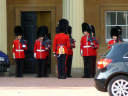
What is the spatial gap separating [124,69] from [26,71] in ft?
33.7

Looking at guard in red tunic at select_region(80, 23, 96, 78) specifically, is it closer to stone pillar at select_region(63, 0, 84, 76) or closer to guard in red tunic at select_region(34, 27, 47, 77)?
stone pillar at select_region(63, 0, 84, 76)

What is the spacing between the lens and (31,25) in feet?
70.9

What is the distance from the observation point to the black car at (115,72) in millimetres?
11781

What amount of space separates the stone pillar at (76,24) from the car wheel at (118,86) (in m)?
7.32

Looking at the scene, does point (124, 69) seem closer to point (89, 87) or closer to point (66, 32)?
point (89, 87)

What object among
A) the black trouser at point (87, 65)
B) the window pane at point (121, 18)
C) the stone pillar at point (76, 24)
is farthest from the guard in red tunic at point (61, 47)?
the window pane at point (121, 18)

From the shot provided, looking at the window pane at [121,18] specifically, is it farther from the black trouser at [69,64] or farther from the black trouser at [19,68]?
the black trouser at [19,68]

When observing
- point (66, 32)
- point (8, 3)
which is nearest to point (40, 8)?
point (8, 3)

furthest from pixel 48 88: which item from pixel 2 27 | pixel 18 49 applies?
pixel 2 27

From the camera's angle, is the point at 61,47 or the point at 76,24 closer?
the point at 61,47

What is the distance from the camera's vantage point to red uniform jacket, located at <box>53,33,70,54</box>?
17.1 m

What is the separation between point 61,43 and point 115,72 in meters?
5.46

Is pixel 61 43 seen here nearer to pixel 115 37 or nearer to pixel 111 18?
pixel 115 37

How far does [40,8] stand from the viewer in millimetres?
21344
